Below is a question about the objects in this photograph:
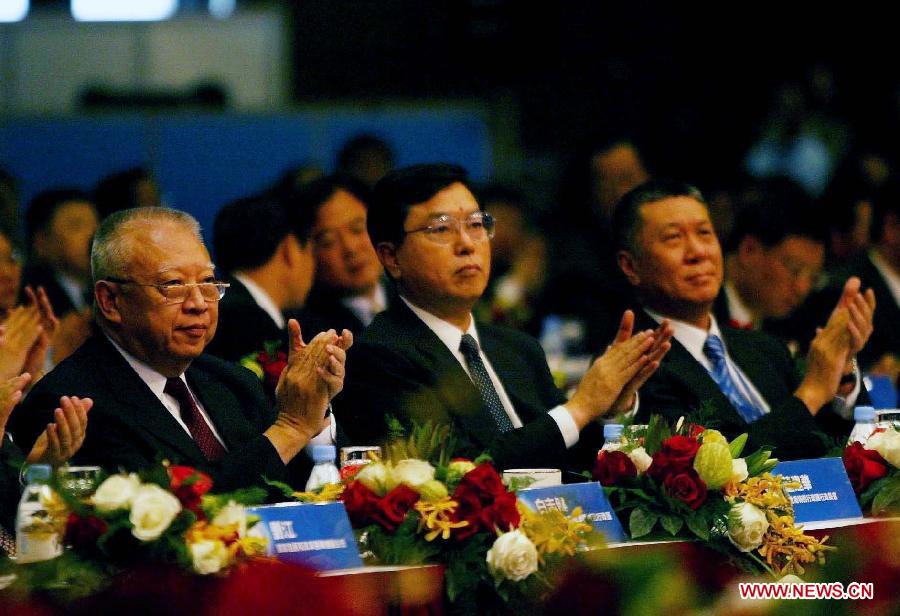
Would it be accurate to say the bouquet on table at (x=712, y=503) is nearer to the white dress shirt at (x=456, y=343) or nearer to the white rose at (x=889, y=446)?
the white rose at (x=889, y=446)

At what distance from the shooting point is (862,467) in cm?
361

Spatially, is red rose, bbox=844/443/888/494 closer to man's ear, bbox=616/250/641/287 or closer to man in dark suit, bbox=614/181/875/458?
man in dark suit, bbox=614/181/875/458

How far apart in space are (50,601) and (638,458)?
55.1 inches

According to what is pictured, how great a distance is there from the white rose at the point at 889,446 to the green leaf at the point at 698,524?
70 cm

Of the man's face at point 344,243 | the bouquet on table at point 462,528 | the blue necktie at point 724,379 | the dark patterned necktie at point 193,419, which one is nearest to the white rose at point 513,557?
the bouquet on table at point 462,528

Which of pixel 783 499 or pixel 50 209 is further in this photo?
pixel 50 209

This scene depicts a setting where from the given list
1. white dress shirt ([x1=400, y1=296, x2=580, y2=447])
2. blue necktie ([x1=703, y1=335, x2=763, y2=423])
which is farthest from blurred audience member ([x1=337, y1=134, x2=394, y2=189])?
white dress shirt ([x1=400, y1=296, x2=580, y2=447])

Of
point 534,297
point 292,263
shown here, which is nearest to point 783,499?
point 292,263

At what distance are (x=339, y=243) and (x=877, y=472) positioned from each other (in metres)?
2.57

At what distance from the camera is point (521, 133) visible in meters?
11.4

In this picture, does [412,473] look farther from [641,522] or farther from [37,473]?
[37,473]

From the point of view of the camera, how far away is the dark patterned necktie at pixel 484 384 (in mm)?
4195

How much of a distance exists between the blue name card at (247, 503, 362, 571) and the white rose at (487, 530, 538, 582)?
0.25 m

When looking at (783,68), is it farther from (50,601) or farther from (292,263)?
(50,601)
